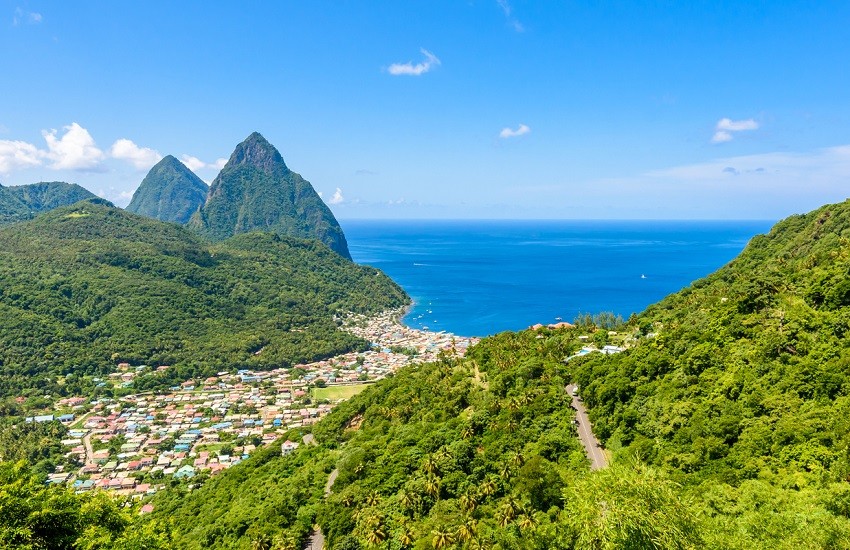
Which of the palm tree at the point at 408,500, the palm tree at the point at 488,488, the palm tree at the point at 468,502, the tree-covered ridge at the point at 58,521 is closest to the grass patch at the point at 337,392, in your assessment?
the palm tree at the point at 408,500

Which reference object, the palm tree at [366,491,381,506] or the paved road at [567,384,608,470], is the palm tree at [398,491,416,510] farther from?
the paved road at [567,384,608,470]

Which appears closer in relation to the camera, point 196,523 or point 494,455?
point 494,455

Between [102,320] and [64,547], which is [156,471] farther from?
[102,320]

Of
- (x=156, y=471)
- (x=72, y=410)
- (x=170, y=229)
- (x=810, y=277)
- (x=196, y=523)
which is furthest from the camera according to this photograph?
(x=170, y=229)

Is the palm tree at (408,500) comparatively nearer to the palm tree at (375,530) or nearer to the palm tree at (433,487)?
the palm tree at (433,487)

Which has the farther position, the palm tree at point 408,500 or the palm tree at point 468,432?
the palm tree at point 468,432

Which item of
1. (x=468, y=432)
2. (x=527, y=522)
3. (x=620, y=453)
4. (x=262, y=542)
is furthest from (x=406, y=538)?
(x=620, y=453)

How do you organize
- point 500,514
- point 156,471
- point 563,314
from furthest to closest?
point 563,314
point 156,471
point 500,514

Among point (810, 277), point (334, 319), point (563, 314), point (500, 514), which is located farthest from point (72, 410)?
point (563, 314)
